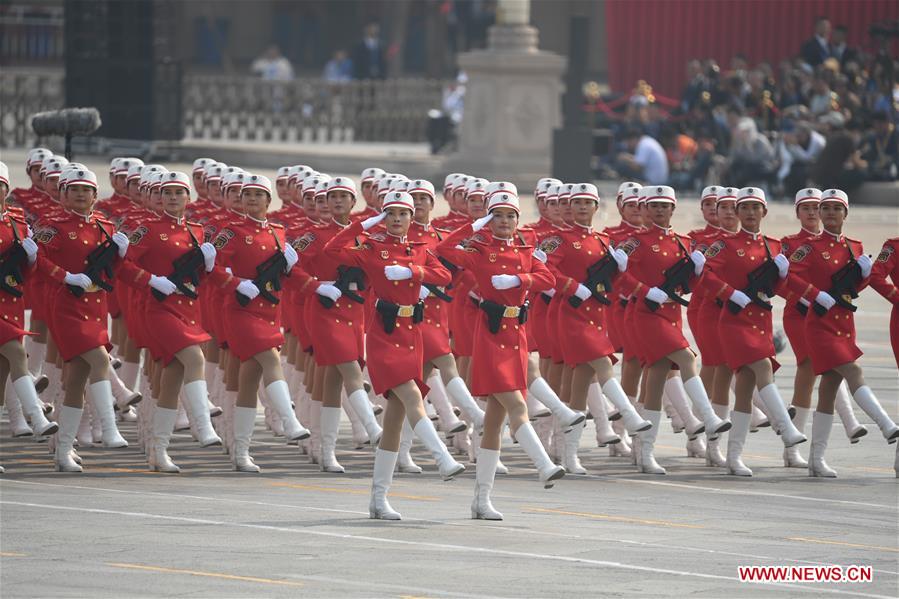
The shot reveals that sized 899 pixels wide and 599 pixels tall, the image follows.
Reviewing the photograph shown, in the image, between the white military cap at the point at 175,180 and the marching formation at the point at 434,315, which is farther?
the white military cap at the point at 175,180

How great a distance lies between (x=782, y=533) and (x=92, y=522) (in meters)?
3.98

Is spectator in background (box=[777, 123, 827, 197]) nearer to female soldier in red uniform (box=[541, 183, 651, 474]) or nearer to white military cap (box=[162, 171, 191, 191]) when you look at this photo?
female soldier in red uniform (box=[541, 183, 651, 474])

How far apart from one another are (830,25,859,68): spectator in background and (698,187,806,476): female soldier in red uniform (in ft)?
73.1

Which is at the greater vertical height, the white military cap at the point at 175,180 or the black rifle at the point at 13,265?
the white military cap at the point at 175,180

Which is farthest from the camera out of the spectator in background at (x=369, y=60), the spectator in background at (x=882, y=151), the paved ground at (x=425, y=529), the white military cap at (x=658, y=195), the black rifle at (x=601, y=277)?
the spectator in background at (x=369, y=60)

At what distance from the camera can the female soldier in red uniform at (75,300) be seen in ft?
45.5

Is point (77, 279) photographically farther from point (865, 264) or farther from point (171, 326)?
point (865, 264)

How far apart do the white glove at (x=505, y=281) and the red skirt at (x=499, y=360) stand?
23cm

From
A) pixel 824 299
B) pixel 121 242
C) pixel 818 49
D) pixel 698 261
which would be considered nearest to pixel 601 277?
pixel 698 261

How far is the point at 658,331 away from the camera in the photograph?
14477mm

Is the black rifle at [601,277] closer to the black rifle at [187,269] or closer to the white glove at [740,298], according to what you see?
the white glove at [740,298]

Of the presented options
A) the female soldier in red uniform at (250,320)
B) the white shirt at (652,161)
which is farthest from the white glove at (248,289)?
the white shirt at (652,161)

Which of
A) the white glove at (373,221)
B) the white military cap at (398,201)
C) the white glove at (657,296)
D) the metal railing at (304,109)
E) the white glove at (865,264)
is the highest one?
the white military cap at (398,201)

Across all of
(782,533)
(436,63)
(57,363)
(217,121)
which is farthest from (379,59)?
(782,533)
